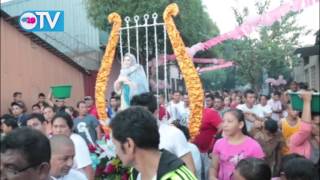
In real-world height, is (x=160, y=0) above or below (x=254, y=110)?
above

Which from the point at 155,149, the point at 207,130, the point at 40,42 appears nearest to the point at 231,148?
the point at 155,149

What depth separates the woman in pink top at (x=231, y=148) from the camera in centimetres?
430

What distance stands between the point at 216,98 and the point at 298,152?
5.65 metres

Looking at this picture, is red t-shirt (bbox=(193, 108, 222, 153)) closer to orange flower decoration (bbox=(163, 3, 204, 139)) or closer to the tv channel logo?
orange flower decoration (bbox=(163, 3, 204, 139))

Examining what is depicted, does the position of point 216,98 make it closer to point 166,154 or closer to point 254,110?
point 254,110

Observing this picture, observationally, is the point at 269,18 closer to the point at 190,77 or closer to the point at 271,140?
the point at 190,77

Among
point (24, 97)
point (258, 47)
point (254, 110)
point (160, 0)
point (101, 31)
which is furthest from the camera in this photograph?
point (258, 47)

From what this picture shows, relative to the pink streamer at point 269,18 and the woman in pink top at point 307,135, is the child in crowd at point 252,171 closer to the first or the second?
the woman in pink top at point 307,135

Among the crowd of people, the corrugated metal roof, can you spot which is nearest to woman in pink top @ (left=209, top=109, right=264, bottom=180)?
the crowd of people

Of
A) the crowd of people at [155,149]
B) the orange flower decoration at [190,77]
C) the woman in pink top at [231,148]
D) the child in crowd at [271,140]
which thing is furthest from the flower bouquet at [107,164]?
the child in crowd at [271,140]

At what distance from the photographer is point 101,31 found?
16859mm

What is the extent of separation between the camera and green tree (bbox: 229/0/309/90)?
17078 mm

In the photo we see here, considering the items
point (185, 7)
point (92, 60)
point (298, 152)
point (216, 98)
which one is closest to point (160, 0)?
point (185, 7)

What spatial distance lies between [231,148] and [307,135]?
36.8 inches
